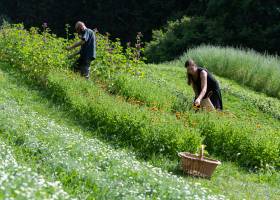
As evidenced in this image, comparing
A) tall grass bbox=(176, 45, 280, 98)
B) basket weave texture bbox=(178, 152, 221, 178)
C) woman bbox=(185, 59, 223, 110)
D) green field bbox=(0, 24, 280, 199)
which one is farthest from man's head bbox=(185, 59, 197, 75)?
tall grass bbox=(176, 45, 280, 98)

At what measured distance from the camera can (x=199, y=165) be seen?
284 inches

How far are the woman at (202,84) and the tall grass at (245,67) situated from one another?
6981 millimetres

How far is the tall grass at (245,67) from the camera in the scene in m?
16.9

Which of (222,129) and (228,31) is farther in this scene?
(228,31)

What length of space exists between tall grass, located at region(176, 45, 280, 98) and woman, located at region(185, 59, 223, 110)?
698 cm

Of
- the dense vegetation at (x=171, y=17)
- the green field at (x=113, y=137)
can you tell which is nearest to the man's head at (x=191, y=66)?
the green field at (x=113, y=137)

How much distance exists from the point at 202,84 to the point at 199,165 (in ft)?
8.54

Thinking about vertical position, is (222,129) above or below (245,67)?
above

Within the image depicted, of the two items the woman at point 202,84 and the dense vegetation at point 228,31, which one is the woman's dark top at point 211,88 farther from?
the dense vegetation at point 228,31

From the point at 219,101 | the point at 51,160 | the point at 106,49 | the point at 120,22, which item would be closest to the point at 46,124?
the point at 51,160

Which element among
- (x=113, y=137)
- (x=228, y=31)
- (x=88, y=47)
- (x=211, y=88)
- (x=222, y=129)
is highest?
(x=211, y=88)

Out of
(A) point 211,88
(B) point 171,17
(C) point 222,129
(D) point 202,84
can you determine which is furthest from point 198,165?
(B) point 171,17

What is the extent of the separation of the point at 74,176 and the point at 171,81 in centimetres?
1019

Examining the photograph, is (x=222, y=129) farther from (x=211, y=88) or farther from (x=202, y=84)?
(x=211, y=88)
